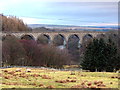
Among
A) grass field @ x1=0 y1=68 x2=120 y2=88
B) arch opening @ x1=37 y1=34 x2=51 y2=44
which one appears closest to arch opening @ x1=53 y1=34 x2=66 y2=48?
arch opening @ x1=37 y1=34 x2=51 y2=44

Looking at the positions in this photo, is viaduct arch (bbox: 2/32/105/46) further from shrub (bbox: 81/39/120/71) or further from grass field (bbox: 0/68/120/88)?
grass field (bbox: 0/68/120/88)

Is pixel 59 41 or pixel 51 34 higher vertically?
pixel 51 34

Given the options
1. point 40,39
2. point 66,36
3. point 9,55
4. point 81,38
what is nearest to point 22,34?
point 40,39

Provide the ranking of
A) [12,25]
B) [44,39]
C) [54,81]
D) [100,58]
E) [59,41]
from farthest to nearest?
[59,41] → [12,25] → [44,39] → [100,58] → [54,81]

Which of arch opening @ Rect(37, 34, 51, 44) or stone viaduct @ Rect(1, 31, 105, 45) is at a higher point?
stone viaduct @ Rect(1, 31, 105, 45)

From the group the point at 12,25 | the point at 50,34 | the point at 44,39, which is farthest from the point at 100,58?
the point at 12,25

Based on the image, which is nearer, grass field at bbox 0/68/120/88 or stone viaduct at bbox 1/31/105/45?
grass field at bbox 0/68/120/88

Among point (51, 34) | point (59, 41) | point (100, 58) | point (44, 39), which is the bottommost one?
point (59, 41)

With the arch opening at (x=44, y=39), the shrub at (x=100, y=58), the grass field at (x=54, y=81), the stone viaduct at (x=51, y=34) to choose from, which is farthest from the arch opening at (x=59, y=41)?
the grass field at (x=54, y=81)

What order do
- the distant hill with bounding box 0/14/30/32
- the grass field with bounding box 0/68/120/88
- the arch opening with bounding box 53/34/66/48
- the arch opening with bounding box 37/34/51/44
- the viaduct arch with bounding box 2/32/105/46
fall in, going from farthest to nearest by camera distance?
the distant hill with bounding box 0/14/30/32 → the arch opening with bounding box 53/34/66/48 → the arch opening with bounding box 37/34/51/44 → the viaduct arch with bounding box 2/32/105/46 → the grass field with bounding box 0/68/120/88

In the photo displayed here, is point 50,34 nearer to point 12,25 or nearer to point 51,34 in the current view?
point 51,34

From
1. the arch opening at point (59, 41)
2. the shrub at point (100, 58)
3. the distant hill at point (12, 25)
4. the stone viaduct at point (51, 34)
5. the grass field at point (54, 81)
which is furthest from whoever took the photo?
the distant hill at point (12, 25)

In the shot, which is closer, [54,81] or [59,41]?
[54,81]

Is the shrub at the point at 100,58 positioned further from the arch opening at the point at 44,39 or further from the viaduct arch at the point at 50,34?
the arch opening at the point at 44,39
